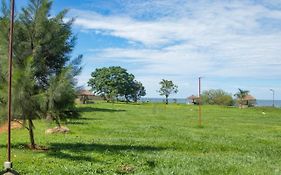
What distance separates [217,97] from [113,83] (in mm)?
30847

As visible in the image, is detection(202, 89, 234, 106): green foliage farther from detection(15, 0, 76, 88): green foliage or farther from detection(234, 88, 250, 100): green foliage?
detection(15, 0, 76, 88): green foliage

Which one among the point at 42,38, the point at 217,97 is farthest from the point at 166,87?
the point at 42,38

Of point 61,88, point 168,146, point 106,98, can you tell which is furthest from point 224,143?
point 106,98

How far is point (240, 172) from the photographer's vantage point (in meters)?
15.1

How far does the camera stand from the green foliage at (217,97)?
463ft

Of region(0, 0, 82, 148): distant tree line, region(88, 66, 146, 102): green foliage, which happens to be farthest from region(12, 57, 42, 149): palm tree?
region(88, 66, 146, 102): green foliage

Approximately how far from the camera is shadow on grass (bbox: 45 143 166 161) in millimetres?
17969

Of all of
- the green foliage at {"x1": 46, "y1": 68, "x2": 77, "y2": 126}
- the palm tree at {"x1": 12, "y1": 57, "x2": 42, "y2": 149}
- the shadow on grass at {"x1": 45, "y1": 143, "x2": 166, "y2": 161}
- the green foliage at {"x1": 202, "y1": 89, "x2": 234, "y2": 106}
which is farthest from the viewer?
the green foliage at {"x1": 202, "y1": 89, "x2": 234, "y2": 106}

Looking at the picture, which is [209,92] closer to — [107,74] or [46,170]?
[107,74]

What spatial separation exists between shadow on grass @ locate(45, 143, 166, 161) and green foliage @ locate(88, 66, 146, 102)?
11504 centimetres

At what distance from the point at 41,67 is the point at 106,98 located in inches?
4781

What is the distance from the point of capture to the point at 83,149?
20.2 metres

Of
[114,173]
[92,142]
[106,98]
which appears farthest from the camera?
[106,98]

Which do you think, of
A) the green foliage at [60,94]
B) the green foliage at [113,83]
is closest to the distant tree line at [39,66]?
the green foliage at [60,94]
